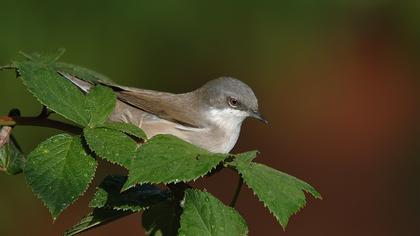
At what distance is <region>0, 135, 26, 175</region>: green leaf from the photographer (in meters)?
2.81

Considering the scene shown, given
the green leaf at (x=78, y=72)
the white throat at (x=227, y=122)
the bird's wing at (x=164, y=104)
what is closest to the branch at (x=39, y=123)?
the green leaf at (x=78, y=72)

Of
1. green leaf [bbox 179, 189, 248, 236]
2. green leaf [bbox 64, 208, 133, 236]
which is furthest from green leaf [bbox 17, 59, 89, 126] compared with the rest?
green leaf [bbox 179, 189, 248, 236]

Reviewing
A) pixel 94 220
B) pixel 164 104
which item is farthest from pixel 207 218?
pixel 164 104

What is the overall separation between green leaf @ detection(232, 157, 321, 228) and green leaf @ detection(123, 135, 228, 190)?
0.09 meters

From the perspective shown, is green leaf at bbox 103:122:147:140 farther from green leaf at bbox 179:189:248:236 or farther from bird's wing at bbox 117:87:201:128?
bird's wing at bbox 117:87:201:128

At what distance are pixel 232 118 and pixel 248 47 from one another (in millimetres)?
5487

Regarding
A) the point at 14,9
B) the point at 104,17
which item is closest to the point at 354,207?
the point at 104,17

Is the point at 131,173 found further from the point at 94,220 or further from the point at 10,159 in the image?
the point at 10,159

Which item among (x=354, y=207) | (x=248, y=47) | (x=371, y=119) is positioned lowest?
(x=354, y=207)

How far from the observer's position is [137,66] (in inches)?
336

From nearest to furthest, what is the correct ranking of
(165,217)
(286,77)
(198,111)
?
(165,217)
(198,111)
(286,77)

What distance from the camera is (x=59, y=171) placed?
2.40 meters

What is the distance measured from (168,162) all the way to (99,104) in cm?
41

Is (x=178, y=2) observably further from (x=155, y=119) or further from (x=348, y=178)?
(x=155, y=119)
